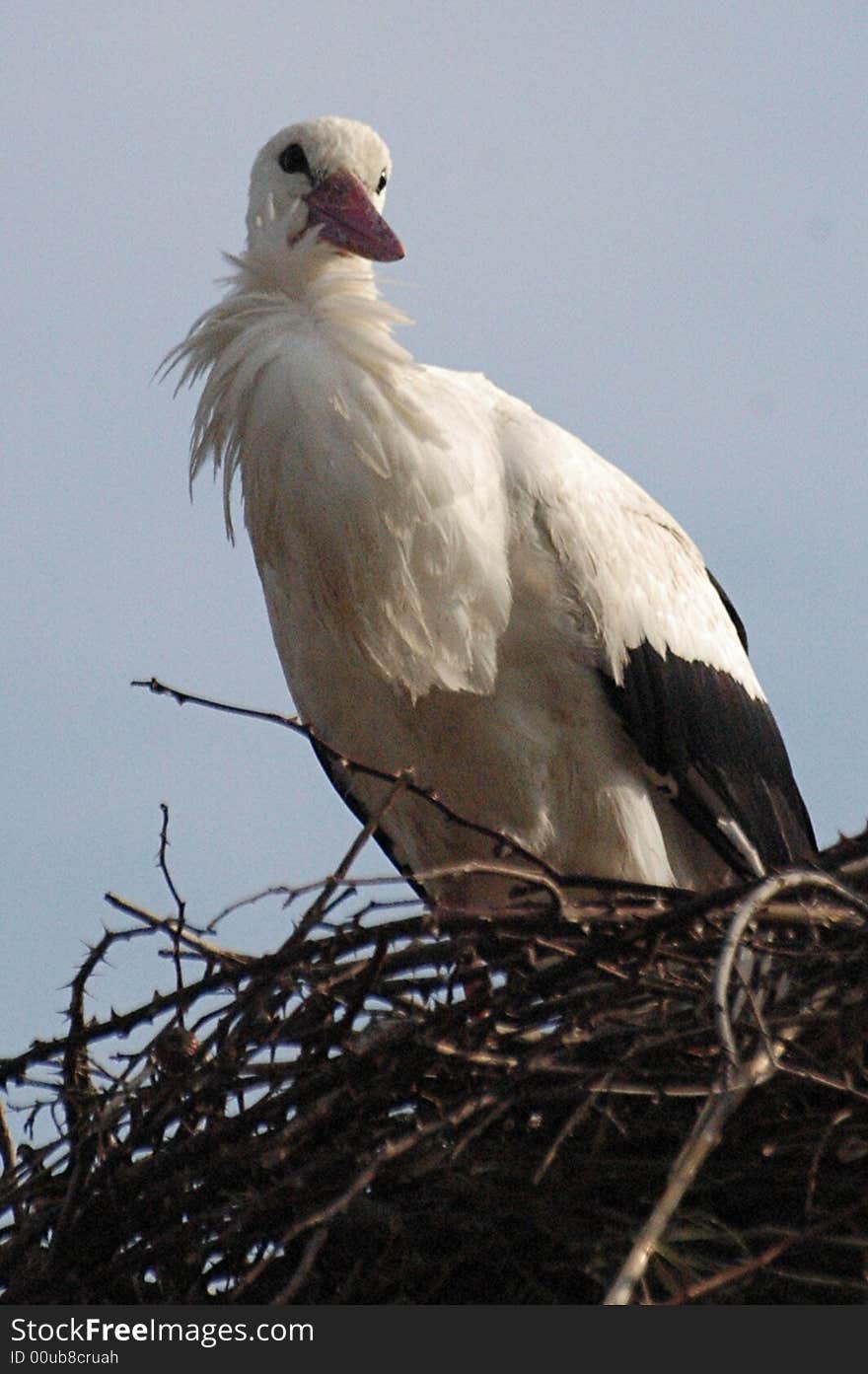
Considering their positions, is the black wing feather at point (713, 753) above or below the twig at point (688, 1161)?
above

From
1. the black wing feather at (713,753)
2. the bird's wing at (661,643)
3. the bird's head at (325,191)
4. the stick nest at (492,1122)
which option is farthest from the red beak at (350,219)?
the stick nest at (492,1122)

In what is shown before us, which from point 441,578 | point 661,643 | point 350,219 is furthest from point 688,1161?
point 350,219

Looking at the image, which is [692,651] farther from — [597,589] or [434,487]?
[434,487]

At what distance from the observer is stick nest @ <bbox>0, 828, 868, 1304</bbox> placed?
4.07m

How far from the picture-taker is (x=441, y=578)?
17.6 ft

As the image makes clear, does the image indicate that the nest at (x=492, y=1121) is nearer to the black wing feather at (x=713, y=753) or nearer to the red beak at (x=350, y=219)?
the black wing feather at (x=713, y=753)

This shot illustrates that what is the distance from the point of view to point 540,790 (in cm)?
554

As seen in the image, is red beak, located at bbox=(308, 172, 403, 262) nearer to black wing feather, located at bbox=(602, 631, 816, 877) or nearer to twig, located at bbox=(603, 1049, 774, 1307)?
black wing feather, located at bbox=(602, 631, 816, 877)

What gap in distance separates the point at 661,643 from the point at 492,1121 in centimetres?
Result: 187

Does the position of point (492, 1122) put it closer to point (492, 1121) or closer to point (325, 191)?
point (492, 1121)

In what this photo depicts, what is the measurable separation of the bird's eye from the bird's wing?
79cm

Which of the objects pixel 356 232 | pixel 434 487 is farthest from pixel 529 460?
pixel 356 232

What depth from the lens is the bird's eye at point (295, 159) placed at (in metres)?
5.78

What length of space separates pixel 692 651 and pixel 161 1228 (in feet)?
7.62
